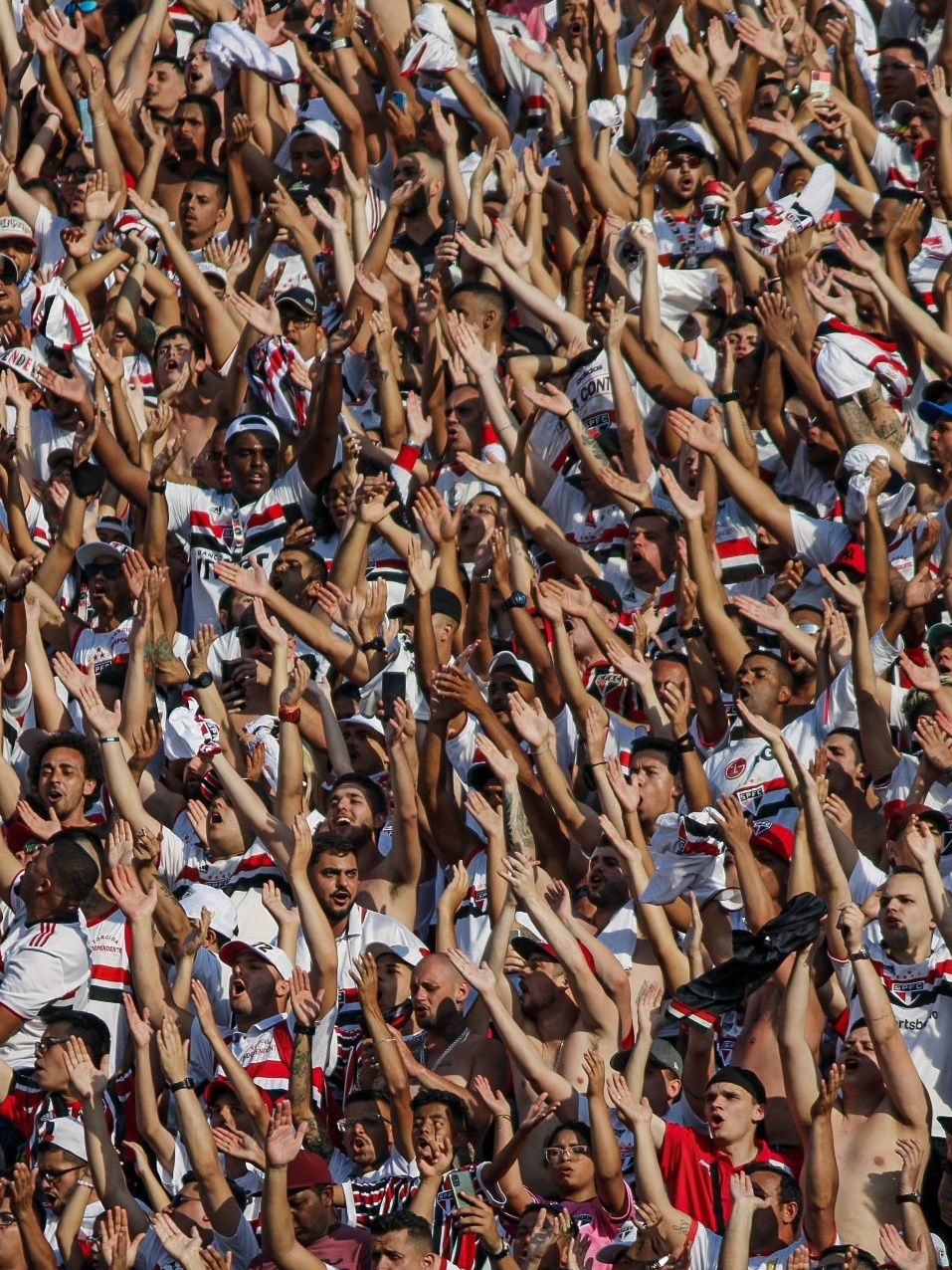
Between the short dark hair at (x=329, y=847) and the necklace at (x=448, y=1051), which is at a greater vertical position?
the short dark hair at (x=329, y=847)

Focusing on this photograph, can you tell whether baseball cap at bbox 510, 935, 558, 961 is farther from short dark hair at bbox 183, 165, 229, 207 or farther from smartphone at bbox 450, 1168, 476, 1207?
short dark hair at bbox 183, 165, 229, 207

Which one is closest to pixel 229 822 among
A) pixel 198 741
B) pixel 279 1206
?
pixel 198 741

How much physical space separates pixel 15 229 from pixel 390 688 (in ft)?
10.6

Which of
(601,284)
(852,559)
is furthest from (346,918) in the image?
(601,284)

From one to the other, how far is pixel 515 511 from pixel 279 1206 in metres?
3.29

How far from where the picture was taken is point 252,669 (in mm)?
10383

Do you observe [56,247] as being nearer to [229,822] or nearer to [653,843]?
[229,822]

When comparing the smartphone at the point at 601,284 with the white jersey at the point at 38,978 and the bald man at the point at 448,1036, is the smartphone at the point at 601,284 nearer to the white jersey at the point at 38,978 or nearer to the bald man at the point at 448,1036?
the bald man at the point at 448,1036

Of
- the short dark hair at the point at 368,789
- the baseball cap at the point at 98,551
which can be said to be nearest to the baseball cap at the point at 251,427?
the baseball cap at the point at 98,551

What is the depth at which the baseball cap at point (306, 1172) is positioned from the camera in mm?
8305

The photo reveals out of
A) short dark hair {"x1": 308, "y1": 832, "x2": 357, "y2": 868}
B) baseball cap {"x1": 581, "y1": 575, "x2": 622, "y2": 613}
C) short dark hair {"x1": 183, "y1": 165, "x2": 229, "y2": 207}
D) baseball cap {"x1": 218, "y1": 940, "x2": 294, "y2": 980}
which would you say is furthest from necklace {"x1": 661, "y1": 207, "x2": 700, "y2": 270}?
baseball cap {"x1": 218, "y1": 940, "x2": 294, "y2": 980}

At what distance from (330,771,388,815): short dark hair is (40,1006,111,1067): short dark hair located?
1181mm

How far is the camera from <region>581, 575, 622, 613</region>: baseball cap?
10.3 m

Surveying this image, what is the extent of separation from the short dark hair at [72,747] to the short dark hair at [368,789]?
837 mm
